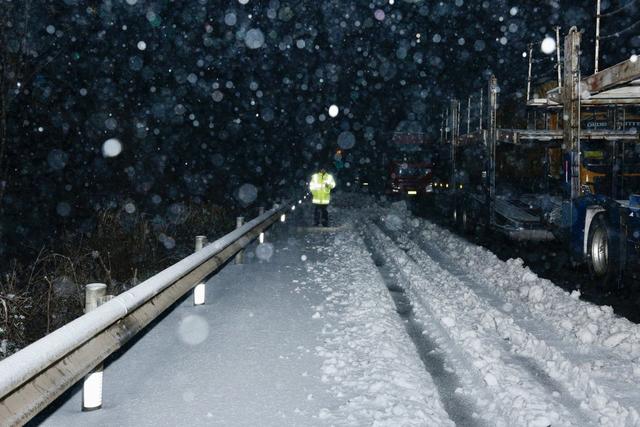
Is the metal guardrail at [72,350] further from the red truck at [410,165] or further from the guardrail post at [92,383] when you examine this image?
the red truck at [410,165]

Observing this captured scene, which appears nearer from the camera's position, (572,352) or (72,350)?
(72,350)

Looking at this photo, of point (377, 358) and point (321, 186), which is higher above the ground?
point (321, 186)

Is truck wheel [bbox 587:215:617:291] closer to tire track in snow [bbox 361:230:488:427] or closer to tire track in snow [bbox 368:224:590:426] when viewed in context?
tire track in snow [bbox 368:224:590:426]

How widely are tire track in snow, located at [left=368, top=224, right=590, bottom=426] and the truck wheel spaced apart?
232cm

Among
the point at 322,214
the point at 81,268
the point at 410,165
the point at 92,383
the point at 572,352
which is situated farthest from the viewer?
the point at 410,165

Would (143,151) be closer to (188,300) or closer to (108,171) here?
(108,171)

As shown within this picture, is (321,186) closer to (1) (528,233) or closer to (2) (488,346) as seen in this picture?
(1) (528,233)

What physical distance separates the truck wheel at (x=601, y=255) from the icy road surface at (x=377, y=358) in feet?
3.55

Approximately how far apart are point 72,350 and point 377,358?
8.93 feet

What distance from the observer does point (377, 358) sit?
5180 millimetres

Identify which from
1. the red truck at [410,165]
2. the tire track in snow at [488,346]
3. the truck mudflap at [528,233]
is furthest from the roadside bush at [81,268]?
the red truck at [410,165]

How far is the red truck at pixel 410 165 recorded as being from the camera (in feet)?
121

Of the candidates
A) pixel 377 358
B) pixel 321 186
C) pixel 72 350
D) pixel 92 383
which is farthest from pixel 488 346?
pixel 321 186

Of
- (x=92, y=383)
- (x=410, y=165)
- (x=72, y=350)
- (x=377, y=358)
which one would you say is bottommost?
(x=377, y=358)
